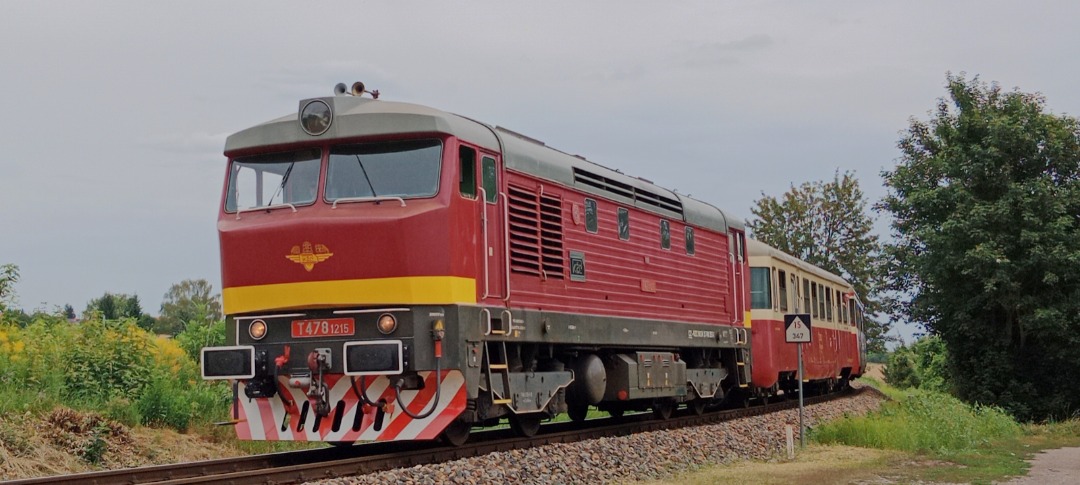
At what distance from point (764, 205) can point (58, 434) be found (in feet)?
163

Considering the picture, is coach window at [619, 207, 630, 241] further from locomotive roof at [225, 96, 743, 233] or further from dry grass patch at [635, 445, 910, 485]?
dry grass patch at [635, 445, 910, 485]

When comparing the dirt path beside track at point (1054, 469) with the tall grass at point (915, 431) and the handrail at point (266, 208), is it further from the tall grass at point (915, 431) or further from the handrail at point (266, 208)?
the handrail at point (266, 208)

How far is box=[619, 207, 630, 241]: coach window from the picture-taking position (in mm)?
16406

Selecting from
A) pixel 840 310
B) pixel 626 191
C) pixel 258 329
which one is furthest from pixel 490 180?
pixel 840 310

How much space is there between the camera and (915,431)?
17.7m

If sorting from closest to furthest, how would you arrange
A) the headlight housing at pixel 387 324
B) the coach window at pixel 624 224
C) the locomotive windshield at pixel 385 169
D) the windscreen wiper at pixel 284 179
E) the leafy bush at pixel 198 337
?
1. the headlight housing at pixel 387 324
2. the locomotive windshield at pixel 385 169
3. the windscreen wiper at pixel 284 179
4. the coach window at pixel 624 224
5. the leafy bush at pixel 198 337

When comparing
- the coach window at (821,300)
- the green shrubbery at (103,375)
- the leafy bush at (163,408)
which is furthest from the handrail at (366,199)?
the coach window at (821,300)

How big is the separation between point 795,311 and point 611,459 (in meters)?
13.7

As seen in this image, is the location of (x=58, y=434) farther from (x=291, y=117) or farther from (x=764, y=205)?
(x=764, y=205)

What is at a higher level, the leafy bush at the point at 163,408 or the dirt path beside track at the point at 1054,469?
the leafy bush at the point at 163,408

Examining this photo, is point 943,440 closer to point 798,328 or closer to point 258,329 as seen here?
point 798,328

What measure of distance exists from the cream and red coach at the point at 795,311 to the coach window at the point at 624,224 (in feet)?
22.7

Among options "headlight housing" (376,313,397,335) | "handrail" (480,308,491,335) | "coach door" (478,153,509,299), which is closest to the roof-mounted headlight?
"coach door" (478,153,509,299)

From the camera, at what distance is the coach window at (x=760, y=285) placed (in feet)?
76.5
